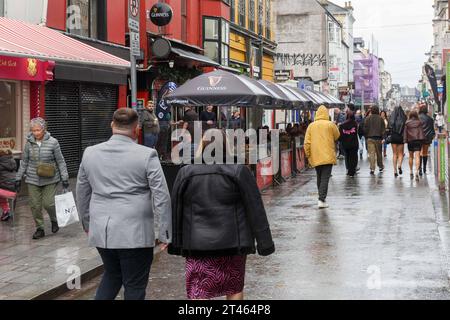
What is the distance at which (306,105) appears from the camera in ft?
69.2

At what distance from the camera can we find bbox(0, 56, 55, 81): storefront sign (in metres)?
12.9

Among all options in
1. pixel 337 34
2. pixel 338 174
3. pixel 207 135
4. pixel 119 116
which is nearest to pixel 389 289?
pixel 207 135

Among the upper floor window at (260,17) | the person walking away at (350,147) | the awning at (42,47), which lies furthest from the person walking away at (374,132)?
the upper floor window at (260,17)

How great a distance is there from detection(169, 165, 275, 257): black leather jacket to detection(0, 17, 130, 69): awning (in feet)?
16.8

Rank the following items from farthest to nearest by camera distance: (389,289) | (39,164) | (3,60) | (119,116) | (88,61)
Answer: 1. (3,60)
2. (88,61)
3. (39,164)
4. (389,289)
5. (119,116)

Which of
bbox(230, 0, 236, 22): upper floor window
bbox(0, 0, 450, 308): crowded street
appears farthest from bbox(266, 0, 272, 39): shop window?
bbox(0, 0, 450, 308): crowded street

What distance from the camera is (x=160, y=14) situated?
19.8 m

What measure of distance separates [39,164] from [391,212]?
607 cm

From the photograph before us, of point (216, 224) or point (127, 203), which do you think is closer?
point (216, 224)

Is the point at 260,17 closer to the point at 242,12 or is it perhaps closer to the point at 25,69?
the point at 242,12

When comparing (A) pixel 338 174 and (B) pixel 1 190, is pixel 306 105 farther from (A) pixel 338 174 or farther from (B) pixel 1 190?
(B) pixel 1 190

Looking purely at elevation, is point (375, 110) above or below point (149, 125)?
above

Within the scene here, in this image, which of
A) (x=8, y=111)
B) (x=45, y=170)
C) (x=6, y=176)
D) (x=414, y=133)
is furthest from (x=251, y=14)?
(x=45, y=170)

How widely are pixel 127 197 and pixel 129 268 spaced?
520 mm
